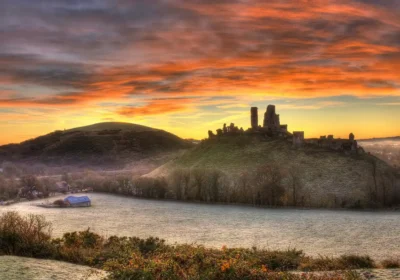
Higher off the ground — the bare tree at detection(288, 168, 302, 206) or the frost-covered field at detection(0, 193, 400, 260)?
the bare tree at detection(288, 168, 302, 206)

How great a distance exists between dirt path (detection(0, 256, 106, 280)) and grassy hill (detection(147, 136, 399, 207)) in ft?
213

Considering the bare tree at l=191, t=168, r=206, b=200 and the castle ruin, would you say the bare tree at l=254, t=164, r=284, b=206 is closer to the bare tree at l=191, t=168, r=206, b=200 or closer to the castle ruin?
the bare tree at l=191, t=168, r=206, b=200

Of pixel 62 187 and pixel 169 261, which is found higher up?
pixel 169 261

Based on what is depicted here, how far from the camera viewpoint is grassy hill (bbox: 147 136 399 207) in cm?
8229

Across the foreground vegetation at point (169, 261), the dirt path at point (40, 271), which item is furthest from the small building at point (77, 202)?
the dirt path at point (40, 271)

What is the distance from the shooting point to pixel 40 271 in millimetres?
19312

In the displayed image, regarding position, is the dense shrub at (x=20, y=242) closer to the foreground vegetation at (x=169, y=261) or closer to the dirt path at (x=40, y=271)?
the foreground vegetation at (x=169, y=261)

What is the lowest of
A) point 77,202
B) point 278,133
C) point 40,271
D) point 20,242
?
point 77,202

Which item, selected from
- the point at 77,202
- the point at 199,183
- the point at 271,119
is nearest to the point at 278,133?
the point at 271,119

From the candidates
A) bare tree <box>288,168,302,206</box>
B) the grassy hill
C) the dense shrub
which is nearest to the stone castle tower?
the grassy hill

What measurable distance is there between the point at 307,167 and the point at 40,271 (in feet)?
294

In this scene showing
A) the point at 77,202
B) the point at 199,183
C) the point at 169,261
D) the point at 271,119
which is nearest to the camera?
the point at 169,261

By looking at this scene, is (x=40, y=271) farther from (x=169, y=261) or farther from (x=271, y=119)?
(x=271, y=119)

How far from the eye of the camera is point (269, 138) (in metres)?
132
